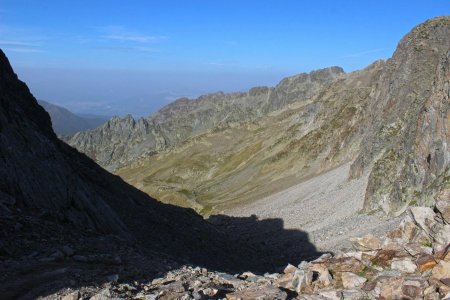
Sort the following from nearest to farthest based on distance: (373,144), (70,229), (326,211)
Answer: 1. (70,229)
2. (326,211)
3. (373,144)

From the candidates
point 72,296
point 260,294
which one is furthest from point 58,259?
point 260,294

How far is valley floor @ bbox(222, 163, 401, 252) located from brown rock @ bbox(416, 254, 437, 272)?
34.5m

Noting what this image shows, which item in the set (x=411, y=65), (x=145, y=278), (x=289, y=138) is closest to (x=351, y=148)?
(x=411, y=65)

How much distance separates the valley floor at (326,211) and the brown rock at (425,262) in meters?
34.5

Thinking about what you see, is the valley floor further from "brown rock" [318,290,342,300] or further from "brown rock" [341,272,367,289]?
"brown rock" [318,290,342,300]

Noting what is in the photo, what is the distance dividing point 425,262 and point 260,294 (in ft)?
18.9

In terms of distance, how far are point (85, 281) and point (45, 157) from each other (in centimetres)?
1850

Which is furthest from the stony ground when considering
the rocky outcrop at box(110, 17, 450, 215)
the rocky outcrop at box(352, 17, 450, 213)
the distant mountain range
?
the distant mountain range

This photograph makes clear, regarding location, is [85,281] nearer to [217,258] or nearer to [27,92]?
[217,258]

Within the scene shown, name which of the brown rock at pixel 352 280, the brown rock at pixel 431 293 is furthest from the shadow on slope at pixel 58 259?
the brown rock at pixel 431 293

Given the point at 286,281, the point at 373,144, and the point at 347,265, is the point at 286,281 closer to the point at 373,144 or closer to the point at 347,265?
the point at 347,265

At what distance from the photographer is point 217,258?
43.8 metres

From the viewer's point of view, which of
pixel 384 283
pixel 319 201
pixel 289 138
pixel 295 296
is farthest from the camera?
pixel 289 138

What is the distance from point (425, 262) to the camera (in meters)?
16.1
